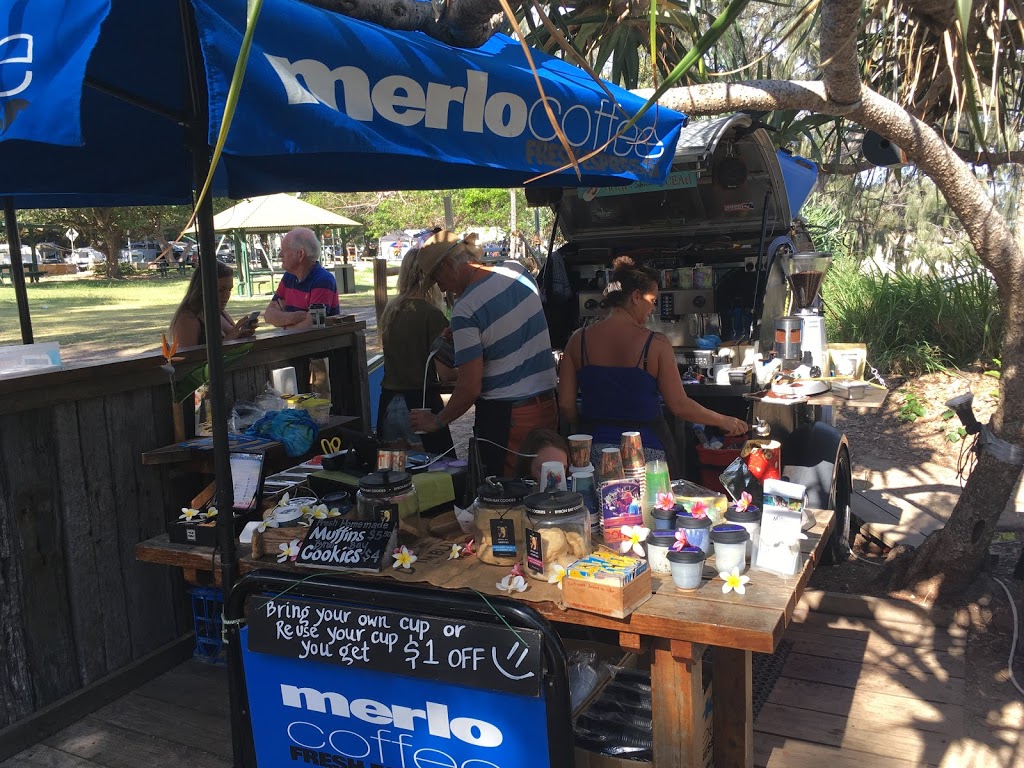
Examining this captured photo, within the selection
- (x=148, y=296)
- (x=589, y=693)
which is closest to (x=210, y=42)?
(x=589, y=693)

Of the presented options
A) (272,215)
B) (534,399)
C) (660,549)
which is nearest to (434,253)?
(534,399)

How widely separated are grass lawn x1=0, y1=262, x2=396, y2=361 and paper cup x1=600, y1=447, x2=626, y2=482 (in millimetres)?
8021

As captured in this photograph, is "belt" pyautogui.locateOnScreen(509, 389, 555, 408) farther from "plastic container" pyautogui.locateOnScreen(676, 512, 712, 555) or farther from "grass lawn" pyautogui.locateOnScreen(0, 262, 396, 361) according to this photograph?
"grass lawn" pyautogui.locateOnScreen(0, 262, 396, 361)

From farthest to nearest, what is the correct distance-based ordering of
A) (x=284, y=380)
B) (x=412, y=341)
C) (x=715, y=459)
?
(x=715, y=459)
(x=412, y=341)
(x=284, y=380)

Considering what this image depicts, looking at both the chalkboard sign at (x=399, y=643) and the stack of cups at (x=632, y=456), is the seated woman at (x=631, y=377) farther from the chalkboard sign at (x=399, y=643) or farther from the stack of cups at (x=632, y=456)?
the chalkboard sign at (x=399, y=643)

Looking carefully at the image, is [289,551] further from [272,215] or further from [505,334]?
[272,215]

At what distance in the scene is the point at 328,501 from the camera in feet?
10.0

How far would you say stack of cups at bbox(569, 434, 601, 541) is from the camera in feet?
9.84

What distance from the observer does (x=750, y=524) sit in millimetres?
2639

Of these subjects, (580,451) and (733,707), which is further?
(580,451)

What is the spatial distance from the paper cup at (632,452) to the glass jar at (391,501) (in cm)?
77

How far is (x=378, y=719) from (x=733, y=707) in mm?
1165

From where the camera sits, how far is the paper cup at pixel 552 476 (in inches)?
115

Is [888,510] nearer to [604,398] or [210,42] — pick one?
[604,398]
